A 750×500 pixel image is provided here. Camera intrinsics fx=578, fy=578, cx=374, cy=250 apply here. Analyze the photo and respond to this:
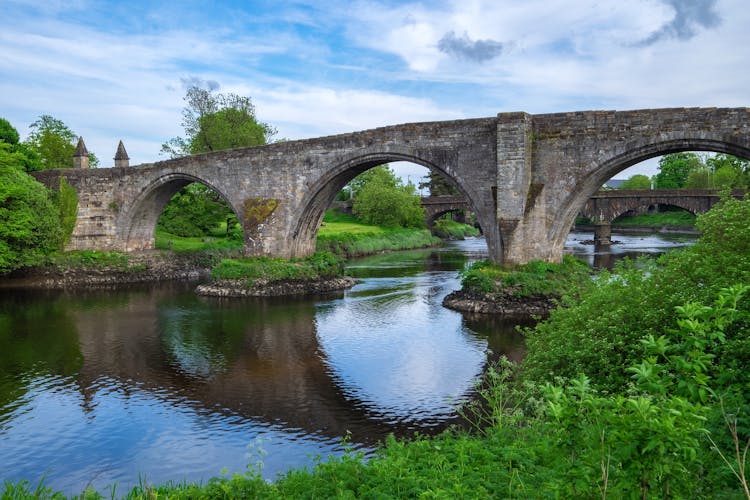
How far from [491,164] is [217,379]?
12734 millimetres

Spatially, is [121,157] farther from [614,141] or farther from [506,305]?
[614,141]

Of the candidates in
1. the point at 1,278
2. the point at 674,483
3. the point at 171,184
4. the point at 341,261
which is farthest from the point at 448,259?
the point at 674,483

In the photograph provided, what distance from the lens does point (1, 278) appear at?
28.0 metres

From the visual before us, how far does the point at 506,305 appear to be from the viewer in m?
19.8

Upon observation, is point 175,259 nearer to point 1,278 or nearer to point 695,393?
point 1,278

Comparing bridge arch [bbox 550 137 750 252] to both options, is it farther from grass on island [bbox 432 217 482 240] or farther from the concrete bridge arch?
grass on island [bbox 432 217 482 240]

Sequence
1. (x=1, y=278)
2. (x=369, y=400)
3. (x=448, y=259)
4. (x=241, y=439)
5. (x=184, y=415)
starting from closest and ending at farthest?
1. (x=241, y=439)
2. (x=184, y=415)
3. (x=369, y=400)
4. (x=1, y=278)
5. (x=448, y=259)

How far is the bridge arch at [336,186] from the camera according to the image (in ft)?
72.1

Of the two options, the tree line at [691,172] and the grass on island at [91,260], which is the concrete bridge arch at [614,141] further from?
the tree line at [691,172]

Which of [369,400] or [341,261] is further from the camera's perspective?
[341,261]

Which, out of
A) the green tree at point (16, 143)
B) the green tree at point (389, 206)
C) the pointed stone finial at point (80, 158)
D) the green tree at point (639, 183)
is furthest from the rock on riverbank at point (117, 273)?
the green tree at point (639, 183)

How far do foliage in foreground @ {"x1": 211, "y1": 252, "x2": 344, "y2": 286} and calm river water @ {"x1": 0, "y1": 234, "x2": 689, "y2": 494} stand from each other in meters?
2.01

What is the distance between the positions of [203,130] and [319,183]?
2109cm

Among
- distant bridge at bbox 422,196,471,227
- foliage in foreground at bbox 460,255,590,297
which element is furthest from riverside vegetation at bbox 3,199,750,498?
distant bridge at bbox 422,196,471,227
